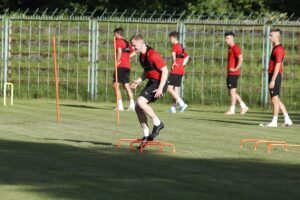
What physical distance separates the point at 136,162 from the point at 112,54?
58.6ft

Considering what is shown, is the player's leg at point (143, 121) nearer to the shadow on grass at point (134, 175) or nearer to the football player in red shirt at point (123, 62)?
the shadow on grass at point (134, 175)

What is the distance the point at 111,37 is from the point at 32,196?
2145 cm

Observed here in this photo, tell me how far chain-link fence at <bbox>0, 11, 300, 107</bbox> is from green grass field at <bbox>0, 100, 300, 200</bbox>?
713 centimetres

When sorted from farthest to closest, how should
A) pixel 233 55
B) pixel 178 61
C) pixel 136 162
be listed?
pixel 178 61 → pixel 233 55 → pixel 136 162

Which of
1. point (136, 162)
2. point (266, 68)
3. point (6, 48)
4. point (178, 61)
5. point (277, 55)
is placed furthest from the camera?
point (6, 48)

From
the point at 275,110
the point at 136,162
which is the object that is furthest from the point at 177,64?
the point at 136,162

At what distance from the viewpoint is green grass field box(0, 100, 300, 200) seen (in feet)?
38.5

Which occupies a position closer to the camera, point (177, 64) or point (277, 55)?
point (277, 55)

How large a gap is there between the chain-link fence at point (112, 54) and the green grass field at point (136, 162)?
23.4ft

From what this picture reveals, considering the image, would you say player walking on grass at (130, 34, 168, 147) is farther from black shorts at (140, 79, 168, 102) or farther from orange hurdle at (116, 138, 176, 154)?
orange hurdle at (116, 138, 176, 154)

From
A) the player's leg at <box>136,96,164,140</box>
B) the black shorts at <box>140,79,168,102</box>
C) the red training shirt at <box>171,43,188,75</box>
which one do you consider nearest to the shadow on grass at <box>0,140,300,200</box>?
Answer: the player's leg at <box>136,96,164,140</box>

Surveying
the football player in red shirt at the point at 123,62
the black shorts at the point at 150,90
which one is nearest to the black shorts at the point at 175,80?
the football player in red shirt at the point at 123,62

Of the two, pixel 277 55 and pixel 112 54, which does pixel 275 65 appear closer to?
pixel 277 55

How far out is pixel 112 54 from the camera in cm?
3244
